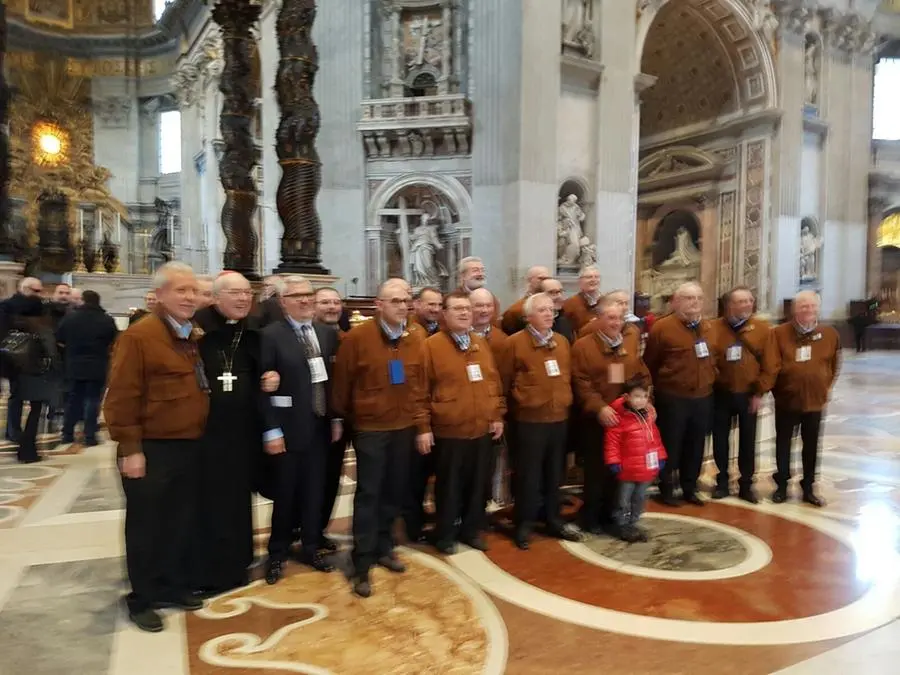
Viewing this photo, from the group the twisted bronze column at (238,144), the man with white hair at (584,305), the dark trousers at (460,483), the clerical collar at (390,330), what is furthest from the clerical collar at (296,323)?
the twisted bronze column at (238,144)

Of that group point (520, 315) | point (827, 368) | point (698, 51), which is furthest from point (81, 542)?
point (698, 51)

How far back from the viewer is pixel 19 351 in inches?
276

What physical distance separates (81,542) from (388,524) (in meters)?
2.16

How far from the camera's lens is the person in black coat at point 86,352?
295 inches

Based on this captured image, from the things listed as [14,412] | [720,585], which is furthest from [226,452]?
[14,412]

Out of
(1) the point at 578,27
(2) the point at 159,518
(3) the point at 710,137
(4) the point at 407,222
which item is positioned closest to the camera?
(2) the point at 159,518

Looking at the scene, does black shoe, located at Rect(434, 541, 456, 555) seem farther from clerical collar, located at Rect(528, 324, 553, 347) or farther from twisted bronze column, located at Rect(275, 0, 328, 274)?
twisted bronze column, located at Rect(275, 0, 328, 274)

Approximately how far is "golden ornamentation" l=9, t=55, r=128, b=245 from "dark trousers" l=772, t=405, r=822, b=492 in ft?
89.0

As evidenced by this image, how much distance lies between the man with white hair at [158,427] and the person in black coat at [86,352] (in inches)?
181

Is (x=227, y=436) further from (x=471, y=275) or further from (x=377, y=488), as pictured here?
(x=471, y=275)

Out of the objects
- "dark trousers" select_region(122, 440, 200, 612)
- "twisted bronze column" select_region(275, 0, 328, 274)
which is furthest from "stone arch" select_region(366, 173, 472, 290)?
"dark trousers" select_region(122, 440, 200, 612)

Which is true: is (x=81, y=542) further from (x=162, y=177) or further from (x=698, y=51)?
(x=162, y=177)

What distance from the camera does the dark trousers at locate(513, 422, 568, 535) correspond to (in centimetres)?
488

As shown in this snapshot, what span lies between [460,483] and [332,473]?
2.82 ft
